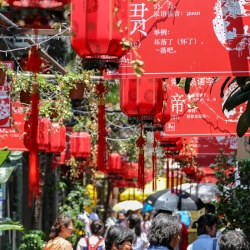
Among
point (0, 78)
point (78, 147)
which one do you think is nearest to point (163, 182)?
point (78, 147)

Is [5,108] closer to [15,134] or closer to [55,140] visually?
[15,134]

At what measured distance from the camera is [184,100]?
13.6m

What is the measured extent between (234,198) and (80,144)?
19.2ft

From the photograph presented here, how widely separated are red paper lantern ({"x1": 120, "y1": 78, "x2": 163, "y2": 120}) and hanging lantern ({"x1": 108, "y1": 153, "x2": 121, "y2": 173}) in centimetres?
1339

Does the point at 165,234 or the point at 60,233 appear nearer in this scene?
the point at 165,234

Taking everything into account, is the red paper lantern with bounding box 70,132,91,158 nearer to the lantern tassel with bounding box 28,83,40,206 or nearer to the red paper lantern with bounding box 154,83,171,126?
the red paper lantern with bounding box 154,83,171,126

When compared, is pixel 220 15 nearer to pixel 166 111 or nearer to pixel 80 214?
pixel 166 111

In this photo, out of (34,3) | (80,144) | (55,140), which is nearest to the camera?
(34,3)

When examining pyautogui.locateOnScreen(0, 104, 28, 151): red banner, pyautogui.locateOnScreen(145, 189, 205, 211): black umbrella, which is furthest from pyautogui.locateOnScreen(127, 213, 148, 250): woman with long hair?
pyautogui.locateOnScreen(145, 189, 205, 211): black umbrella

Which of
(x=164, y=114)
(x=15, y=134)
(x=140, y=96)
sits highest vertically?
(x=140, y=96)

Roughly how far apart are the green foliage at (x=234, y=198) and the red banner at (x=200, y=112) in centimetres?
57

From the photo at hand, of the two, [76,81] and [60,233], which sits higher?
[76,81]

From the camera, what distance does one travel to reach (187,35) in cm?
896

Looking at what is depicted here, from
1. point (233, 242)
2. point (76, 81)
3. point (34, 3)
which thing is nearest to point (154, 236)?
point (233, 242)
